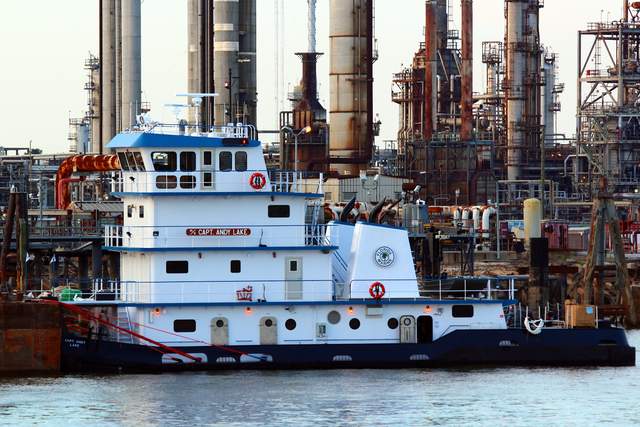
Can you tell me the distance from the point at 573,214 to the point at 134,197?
2412 inches

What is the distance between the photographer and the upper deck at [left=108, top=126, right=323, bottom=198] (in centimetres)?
4512

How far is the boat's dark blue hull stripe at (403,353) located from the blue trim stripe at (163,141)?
18.1ft

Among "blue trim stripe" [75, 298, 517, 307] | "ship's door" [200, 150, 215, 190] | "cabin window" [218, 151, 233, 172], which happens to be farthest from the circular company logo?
"ship's door" [200, 150, 215, 190]

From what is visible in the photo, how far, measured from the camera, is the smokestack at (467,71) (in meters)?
101

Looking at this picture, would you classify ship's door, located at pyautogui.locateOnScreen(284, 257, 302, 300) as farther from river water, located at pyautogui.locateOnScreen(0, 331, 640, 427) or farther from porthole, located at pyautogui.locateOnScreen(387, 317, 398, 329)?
porthole, located at pyautogui.locateOnScreen(387, 317, 398, 329)

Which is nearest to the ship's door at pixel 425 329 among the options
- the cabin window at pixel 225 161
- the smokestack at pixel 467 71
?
the cabin window at pixel 225 161

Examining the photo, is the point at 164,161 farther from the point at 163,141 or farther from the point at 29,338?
the point at 29,338

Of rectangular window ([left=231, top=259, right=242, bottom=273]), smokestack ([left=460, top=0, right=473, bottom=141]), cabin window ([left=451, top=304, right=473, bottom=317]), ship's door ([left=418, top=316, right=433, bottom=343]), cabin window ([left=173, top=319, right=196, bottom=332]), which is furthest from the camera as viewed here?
smokestack ([left=460, top=0, right=473, bottom=141])

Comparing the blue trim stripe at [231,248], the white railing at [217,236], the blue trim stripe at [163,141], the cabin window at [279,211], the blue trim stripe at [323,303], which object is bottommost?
the blue trim stripe at [323,303]

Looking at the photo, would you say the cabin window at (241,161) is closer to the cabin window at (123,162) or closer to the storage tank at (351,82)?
the cabin window at (123,162)

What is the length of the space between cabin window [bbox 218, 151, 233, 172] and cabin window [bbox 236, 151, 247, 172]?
212 mm

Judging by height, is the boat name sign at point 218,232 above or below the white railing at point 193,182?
below

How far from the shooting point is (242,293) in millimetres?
45125

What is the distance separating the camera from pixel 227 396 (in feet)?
135
